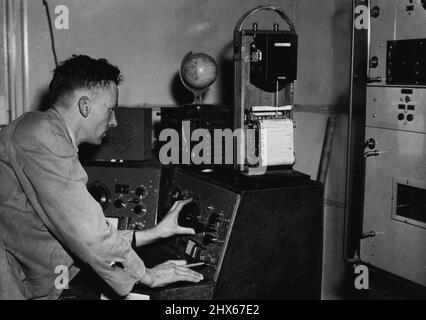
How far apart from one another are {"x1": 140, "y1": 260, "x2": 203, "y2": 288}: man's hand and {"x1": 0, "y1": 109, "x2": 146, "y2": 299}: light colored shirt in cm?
4

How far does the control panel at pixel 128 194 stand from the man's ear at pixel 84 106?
0.67 m

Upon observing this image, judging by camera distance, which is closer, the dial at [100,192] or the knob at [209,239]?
the knob at [209,239]

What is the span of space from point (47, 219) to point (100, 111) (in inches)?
18.0

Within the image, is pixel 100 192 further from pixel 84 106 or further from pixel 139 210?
pixel 84 106

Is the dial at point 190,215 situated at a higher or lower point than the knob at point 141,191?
lower

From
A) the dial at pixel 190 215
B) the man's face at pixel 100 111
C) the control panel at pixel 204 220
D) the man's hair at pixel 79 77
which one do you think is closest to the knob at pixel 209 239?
the control panel at pixel 204 220

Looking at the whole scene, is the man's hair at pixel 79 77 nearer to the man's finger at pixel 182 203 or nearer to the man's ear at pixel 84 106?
the man's ear at pixel 84 106

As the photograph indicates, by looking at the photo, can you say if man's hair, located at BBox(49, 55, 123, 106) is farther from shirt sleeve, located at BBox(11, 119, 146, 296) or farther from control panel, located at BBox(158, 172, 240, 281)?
control panel, located at BBox(158, 172, 240, 281)

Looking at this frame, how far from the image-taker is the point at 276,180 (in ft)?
7.27

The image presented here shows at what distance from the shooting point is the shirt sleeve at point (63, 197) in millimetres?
1722

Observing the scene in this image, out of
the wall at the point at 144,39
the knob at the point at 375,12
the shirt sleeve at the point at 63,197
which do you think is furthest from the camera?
the wall at the point at 144,39
